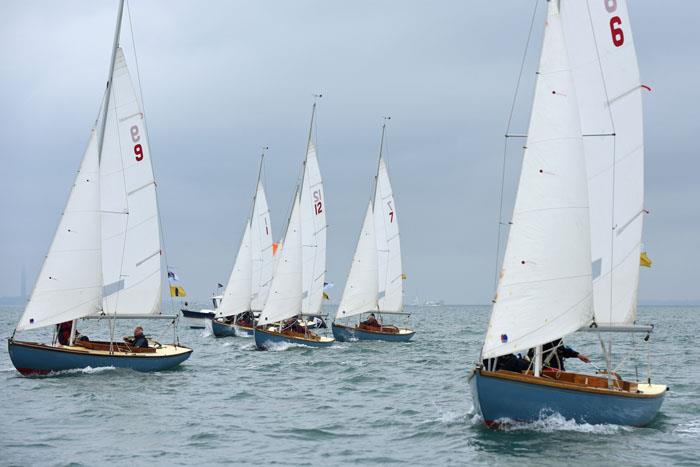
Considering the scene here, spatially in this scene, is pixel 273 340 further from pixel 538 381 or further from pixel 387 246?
pixel 538 381

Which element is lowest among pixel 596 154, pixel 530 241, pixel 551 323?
pixel 551 323

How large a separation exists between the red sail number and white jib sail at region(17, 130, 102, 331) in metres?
17.7

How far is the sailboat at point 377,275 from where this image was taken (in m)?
49.3

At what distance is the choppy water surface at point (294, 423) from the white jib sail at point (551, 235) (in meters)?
2.06

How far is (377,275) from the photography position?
51812 mm

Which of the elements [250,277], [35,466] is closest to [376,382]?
[35,466]

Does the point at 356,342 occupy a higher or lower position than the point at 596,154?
lower

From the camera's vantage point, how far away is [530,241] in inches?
723

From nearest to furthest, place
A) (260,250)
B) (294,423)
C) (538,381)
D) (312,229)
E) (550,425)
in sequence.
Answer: (538,381)
(550,425)
(294,423)
(312,229)
(260,250)

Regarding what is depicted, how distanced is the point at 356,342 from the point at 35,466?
33348 mm

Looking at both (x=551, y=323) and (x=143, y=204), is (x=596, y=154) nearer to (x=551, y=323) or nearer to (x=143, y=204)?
(x=551, y=323)

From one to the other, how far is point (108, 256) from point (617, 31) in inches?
744

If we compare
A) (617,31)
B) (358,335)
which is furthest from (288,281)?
(617,31)

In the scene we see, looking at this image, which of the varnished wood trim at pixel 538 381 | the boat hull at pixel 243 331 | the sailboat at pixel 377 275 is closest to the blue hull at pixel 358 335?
the sailboat at pixel 377 275
